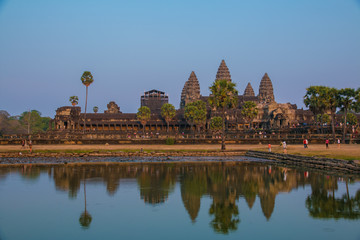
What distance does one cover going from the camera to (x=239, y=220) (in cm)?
1709

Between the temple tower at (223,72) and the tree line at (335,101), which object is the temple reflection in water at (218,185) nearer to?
the tree line at (335,101)

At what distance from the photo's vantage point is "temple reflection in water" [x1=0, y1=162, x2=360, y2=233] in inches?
733

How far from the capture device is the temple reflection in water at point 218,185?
61.1ft

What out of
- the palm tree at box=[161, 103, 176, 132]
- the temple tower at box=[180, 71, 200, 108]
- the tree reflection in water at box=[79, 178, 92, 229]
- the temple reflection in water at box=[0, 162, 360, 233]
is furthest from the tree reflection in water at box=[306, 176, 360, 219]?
the temple tower at box=[180, 71, 200, 108]

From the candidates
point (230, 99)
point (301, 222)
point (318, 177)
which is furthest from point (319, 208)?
point (230, 99)

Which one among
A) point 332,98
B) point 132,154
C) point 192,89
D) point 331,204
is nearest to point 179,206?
point 331,204

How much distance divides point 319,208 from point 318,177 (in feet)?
34.3

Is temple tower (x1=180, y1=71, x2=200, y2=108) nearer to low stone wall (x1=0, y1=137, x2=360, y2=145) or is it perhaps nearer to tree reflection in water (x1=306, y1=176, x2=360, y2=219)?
low stone wall (x1=0, y1=137, x2=360, y2=145)

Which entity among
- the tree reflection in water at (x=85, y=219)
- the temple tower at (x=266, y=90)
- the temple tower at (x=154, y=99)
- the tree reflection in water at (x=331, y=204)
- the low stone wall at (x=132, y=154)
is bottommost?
the tree reflection in water at (x=85, y=219)

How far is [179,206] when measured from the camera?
1984cm

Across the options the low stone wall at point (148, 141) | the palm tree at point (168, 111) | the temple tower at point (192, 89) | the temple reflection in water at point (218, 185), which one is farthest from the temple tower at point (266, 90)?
the temple reflection in water at point (218, 185)

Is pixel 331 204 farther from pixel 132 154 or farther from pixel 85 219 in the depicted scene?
pixel 132 154

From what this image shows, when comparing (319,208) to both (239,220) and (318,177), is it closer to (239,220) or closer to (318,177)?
(239,220)

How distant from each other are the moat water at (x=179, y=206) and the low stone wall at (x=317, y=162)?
2.34 m
